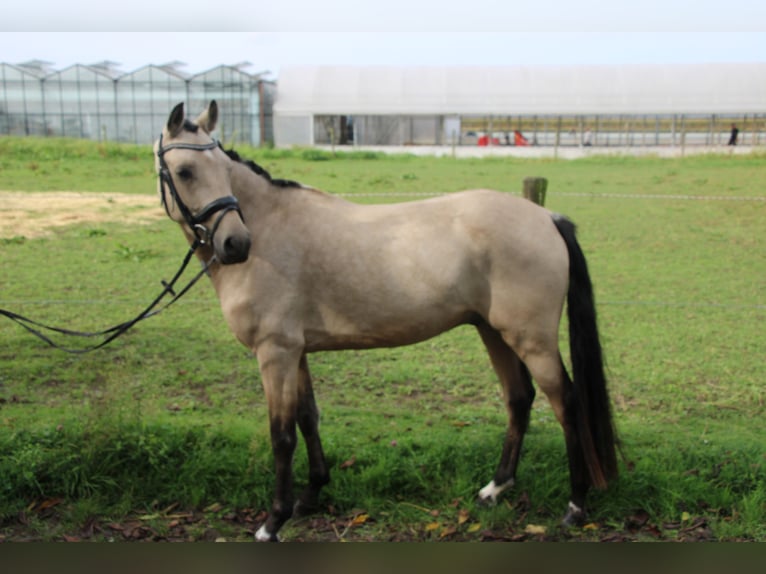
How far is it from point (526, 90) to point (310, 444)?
35.2 meters

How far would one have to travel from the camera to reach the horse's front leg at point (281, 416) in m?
3.90

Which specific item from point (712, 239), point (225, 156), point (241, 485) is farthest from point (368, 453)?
point (712, 239)

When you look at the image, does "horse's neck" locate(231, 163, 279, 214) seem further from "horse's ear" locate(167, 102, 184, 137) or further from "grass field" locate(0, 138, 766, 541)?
"grass field" locate(0, 138, 766, 541)

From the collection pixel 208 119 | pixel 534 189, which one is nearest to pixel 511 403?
pixel 208 119

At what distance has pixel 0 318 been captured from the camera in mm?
8000

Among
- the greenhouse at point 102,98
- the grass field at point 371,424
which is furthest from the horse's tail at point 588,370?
the greenhouse at point 102,98

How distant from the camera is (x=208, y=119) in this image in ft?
12.7

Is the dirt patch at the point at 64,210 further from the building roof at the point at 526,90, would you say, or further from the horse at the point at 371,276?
the building roof at the point at 526,90

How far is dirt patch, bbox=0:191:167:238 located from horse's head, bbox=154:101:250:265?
921cm

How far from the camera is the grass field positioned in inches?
168

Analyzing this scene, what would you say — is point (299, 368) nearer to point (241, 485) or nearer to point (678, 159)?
point (241, 485)

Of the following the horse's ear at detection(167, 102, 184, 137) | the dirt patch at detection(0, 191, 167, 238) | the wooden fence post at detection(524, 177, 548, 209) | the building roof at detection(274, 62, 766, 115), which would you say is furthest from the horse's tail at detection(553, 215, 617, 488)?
the building roof at detection(274, 62, 766, 115)

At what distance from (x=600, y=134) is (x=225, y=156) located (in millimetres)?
36453

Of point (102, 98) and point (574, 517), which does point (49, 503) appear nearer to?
point (574, 517)
